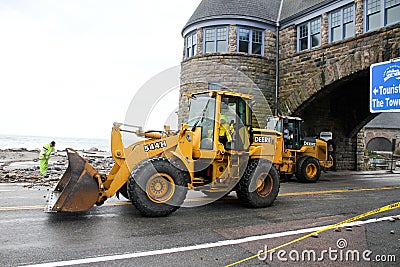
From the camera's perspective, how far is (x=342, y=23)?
1656cm

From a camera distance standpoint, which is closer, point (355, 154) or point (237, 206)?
point (237, 206)

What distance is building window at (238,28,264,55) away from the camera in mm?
19266

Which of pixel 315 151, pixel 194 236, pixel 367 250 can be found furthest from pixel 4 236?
pixel 315 151

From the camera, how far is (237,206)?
830 centimetres

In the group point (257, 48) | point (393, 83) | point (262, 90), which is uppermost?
point (257, 48)

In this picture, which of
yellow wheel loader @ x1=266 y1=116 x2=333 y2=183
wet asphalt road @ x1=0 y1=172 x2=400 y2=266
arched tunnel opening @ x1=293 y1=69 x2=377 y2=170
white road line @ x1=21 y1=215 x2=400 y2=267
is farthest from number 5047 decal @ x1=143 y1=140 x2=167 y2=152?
arched tunnel opening @ x1=293 y1=69 x2=377 y2=170

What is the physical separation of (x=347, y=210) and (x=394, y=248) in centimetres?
286

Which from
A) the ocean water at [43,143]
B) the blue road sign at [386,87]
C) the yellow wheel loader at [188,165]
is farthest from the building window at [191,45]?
the ocean water at [43,143]

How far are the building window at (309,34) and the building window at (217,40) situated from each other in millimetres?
3789

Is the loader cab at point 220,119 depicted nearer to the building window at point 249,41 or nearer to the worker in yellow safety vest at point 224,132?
the worker in yellow safety vest at point 224,132

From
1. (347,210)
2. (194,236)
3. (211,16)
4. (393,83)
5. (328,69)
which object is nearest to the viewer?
(393,83)

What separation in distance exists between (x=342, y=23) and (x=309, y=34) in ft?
6.31

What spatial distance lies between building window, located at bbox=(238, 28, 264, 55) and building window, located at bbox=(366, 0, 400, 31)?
225 inches

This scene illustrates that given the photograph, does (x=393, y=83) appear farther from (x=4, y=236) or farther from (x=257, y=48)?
(x=257, y=48)
